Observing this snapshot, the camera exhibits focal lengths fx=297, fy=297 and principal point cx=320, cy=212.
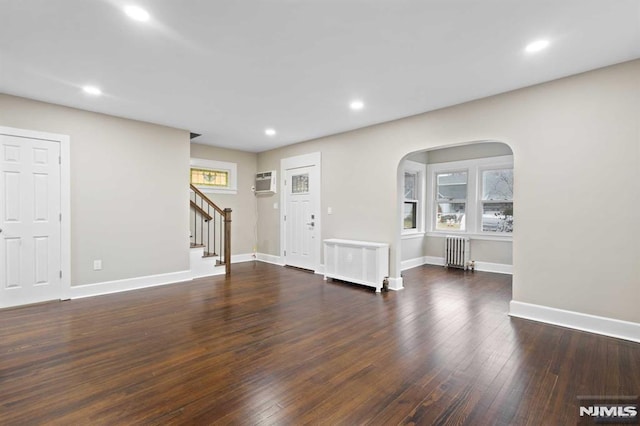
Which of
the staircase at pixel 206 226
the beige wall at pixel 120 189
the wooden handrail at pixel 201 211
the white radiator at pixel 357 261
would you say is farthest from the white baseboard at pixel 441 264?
the beige wall at pixel 120 189

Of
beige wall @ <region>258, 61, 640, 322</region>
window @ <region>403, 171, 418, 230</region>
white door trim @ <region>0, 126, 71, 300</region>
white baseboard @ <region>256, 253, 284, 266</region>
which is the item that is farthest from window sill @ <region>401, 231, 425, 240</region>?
white door trim @ <region>0, 126, 71, 300</region>

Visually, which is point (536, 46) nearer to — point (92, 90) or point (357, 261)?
point (357, 261)

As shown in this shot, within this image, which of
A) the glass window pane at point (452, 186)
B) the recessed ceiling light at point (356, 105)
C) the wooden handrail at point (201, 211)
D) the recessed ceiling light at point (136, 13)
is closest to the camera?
the recessed ceiling light at point (136, 13)

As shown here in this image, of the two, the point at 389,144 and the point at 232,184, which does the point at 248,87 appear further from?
the point at 232,184

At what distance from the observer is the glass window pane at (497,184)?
6082 millimetres

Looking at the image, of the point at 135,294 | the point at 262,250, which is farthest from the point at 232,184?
the point at 135,294

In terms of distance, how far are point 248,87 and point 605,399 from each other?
4.28m

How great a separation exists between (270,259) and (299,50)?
17.5ft

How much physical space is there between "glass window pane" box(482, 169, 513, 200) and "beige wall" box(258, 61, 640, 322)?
2713 mm

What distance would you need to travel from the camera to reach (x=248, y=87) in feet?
11.9

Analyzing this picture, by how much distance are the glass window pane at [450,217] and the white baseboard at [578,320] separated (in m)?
3.32

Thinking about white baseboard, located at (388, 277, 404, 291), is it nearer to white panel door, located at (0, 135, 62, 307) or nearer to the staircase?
the staircase

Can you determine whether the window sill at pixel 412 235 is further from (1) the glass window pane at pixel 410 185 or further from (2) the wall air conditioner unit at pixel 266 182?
(2) the wall air conditioner unit at pixel 266 182

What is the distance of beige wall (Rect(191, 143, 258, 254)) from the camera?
6961 millimetres
